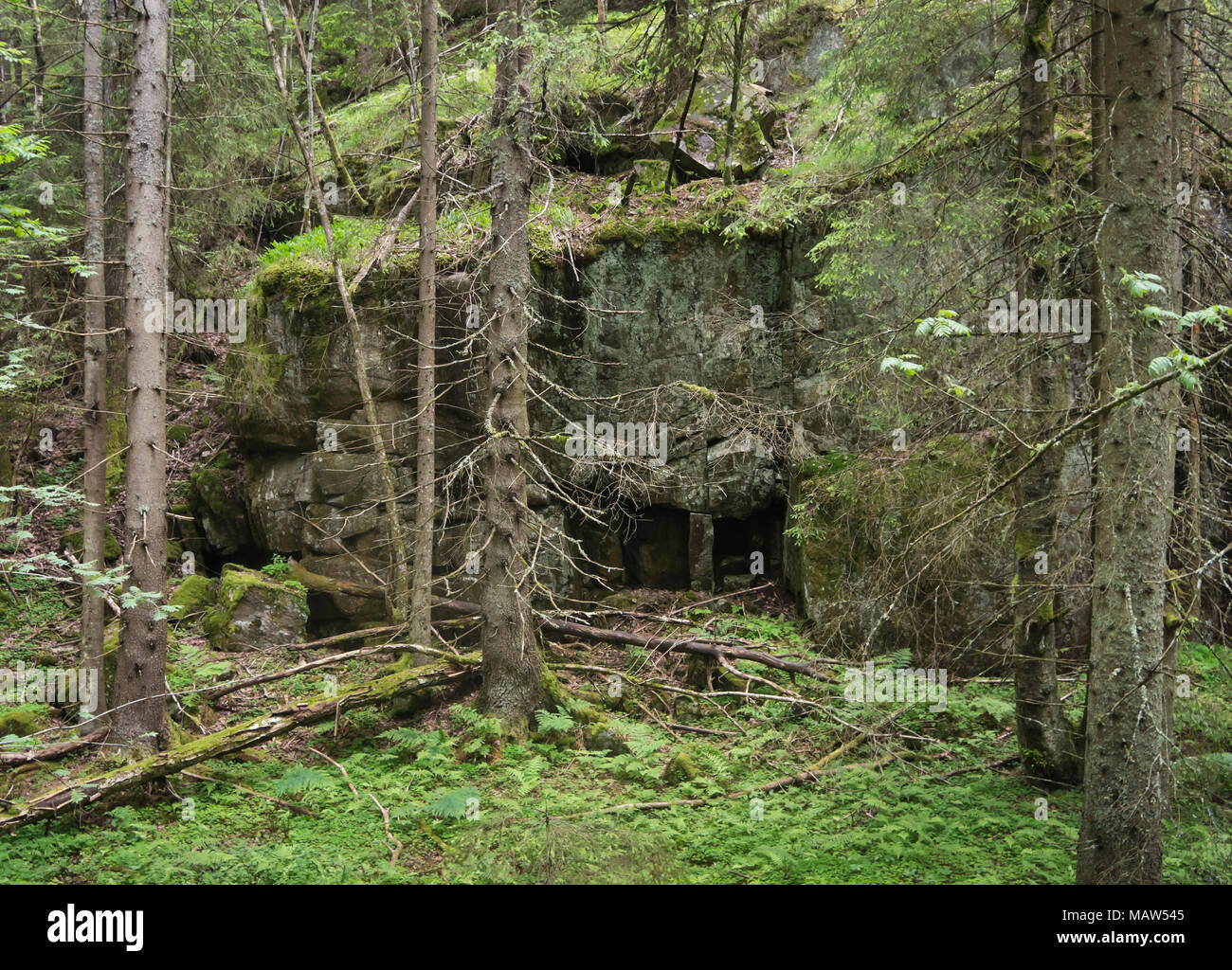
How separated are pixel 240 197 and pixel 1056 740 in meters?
13.6

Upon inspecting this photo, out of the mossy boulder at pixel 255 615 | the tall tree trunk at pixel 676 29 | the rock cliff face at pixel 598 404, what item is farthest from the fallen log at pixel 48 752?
the tall tree trunk at pixel 676 29

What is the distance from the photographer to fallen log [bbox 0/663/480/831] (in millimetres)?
6309

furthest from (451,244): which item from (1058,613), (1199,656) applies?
(1199,656)

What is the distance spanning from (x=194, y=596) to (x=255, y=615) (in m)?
1.66

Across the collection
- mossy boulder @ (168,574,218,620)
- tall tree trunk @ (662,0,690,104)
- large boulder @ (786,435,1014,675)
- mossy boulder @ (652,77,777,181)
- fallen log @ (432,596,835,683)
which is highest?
mossy boulder @ (652,77,777,181)

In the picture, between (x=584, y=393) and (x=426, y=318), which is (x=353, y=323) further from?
(x=584, y=393)

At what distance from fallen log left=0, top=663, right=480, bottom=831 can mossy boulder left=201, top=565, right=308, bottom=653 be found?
2.19 meters

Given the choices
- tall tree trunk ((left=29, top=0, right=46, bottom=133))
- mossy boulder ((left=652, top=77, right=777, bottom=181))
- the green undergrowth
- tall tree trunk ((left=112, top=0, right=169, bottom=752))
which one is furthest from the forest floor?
tall tree trunk ((left=29, top=0, right=46, bottom=133))

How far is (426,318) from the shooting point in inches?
384

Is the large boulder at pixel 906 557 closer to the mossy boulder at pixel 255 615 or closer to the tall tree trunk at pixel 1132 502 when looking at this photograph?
the tall tree trunk at pixel 1132 502

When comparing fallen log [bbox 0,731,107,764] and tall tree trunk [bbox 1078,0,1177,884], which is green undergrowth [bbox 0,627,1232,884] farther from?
tall tree trunk [bbox 1078,0,1177,884]

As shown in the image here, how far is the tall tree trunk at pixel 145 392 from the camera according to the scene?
7.46 m

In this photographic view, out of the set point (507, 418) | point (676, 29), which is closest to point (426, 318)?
point (507, 418)

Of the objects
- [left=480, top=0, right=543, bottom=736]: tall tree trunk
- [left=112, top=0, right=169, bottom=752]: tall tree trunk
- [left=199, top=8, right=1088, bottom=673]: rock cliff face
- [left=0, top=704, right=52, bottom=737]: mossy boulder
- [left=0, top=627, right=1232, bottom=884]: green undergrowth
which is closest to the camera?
[left=0, top=627, right=1232, bottom=884]: green undergrowth
